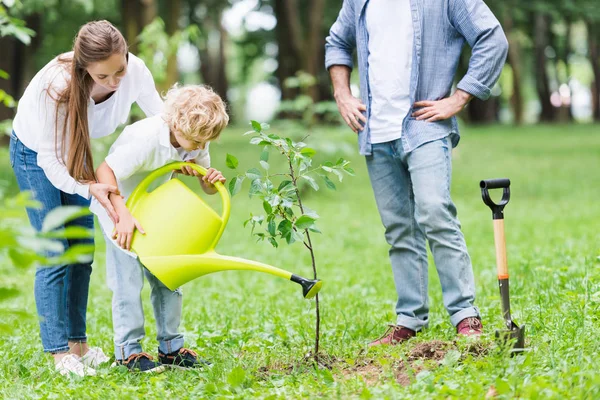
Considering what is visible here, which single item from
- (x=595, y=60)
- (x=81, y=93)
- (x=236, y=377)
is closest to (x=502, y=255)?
(x=236, y=377)

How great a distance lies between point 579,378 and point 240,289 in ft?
11.5

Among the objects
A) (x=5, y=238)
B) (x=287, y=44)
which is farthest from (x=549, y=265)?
(x=287, y=44)

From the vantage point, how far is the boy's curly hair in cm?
316

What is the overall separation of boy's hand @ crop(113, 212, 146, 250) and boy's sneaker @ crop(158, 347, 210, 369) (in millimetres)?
549

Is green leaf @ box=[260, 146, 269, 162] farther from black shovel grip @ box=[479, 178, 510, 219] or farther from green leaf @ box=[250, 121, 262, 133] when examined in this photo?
black shovel grip @ box=[479, 178, 510, 219]

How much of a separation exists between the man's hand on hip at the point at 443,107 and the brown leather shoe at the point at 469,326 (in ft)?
2.87

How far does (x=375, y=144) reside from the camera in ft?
12.0

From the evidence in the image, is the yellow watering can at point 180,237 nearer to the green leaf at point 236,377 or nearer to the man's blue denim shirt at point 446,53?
the green leaf at point 236,377

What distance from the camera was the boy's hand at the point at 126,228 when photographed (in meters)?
3.19

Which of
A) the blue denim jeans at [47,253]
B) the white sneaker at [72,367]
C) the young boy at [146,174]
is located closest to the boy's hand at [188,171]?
the young boy at [146,174]

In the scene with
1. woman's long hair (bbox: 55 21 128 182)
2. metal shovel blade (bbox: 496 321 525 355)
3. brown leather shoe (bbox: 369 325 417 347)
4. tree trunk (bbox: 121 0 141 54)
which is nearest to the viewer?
metal shovel blade (bbox: 496 321 525 355)

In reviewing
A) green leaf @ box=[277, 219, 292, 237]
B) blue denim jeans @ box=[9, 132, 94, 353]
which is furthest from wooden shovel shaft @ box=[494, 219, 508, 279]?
blue denim jeans @ box=[9, 132, 94, 353]

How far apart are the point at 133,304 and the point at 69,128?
2.54 ft

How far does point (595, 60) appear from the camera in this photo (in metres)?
29.6
